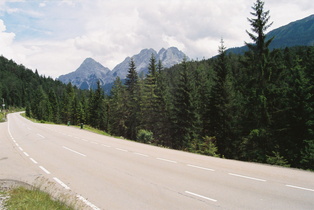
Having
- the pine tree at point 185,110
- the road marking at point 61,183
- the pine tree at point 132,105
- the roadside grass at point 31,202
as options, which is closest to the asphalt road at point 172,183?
the road marking at point 61,183

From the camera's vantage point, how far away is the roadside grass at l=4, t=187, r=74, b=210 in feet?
18.6

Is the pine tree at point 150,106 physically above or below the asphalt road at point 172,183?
above

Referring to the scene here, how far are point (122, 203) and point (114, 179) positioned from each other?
2457mm

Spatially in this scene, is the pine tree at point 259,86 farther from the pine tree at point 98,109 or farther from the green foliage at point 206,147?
the pine tree at point 98,109

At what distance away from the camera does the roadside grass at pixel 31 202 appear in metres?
5.68

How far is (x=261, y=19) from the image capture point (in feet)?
71.4

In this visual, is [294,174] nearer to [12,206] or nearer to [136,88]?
[12,206]

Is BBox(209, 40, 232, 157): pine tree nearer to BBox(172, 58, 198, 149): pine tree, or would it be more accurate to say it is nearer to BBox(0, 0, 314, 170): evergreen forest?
BBox(0, 0, 314, 170): evergreen forest

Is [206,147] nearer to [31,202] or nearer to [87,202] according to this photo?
[87,202]

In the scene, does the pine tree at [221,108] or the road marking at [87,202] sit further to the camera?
the pine tree at [221,108]

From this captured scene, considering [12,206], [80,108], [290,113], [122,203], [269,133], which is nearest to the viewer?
[12,206]

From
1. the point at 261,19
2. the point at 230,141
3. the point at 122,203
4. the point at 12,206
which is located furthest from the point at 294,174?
the point at 230,141

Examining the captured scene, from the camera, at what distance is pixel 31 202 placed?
19.6 ft

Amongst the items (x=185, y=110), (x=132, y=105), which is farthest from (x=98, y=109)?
(x=185, y=110)
